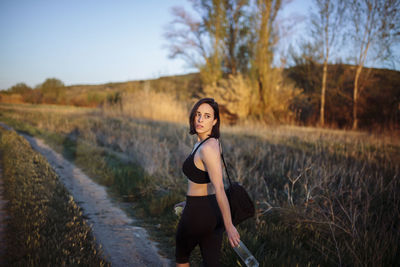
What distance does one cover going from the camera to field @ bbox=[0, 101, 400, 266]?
272cm

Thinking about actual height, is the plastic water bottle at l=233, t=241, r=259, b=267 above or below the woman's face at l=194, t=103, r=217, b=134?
below

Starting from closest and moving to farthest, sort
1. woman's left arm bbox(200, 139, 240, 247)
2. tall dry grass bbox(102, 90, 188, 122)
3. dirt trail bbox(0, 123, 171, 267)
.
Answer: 1. woman's left arm bbox(200, 139, 240, 247)
2. dirt trail bbox(0, 123, 171, 267)
3. tall dry grass bbox(102, 90, 188, 122)

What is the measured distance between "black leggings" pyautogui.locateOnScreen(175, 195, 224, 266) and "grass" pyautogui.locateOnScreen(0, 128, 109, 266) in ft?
3.26

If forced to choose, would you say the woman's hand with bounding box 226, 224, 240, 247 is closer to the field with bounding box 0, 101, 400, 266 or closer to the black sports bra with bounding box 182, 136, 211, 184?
the black sports bra with bounding box 182, 136, 211, 184

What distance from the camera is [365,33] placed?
1104 centimetres

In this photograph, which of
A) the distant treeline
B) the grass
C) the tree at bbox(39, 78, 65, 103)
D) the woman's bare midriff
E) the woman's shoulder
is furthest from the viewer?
the tree at bbox(39, 78, 65, 103)

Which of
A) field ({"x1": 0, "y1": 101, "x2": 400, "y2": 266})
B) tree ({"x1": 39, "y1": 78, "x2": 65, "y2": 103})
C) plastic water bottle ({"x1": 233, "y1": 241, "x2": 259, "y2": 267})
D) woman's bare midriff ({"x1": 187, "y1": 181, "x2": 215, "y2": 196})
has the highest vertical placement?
tree ({"x1": 39, "y1": 78, "x2": 65, "y2": 103})

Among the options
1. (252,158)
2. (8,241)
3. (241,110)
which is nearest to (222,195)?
(8,241)

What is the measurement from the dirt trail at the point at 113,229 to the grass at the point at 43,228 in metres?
0.27

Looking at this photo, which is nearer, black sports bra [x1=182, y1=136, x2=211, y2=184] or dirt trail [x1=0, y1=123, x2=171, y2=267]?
black sports bra [x1=182, y1=136, x2=211, y2=184]

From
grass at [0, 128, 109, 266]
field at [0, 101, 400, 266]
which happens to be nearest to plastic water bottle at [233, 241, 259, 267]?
field at [0, 101, 400, 266]

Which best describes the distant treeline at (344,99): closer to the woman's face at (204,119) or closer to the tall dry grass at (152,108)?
the tall dry grass at (152,108)

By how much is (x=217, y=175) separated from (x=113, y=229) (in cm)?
238

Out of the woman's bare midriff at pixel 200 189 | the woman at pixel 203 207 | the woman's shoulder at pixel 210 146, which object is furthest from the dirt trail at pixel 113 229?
the woman's shoulder at pixel 210 146
